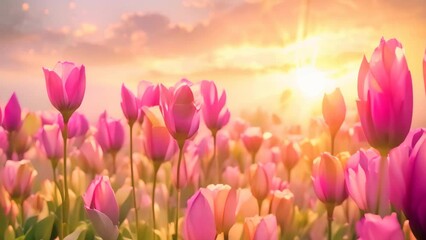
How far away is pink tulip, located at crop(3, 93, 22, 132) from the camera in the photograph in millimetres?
1046

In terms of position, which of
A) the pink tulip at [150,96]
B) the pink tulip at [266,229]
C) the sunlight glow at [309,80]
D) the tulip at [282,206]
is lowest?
the tulip at [282,206]

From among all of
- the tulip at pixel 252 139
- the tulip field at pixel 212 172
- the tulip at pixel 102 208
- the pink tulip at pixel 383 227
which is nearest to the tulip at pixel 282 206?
the tulip field at pixel 212 172

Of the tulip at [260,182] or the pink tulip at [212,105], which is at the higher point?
the pink tulip at [212,105]

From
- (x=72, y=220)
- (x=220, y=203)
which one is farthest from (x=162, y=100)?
(x=72, y=220)

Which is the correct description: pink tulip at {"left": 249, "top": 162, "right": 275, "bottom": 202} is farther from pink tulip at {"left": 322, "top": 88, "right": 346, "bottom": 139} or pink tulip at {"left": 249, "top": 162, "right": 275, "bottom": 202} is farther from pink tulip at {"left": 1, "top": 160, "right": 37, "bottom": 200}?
pink tulip at {"left": 1, "top": 160, "right": 37, "bottom": 200}

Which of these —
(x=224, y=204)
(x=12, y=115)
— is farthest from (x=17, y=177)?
(x=224, y=204)

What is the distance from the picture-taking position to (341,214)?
997 mm

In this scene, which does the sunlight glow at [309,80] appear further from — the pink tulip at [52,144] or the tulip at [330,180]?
the tulip at [330,180]

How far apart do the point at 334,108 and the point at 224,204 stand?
11.6 inches

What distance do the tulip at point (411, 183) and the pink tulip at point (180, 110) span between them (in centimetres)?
26

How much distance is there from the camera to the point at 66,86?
0.74m

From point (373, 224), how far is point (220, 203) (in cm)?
19

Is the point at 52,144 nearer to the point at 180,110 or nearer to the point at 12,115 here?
the point at 12,115

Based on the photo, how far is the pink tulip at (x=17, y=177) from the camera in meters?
0.90
